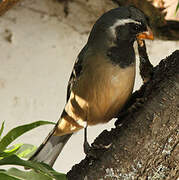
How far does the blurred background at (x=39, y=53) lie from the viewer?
2.36 metres

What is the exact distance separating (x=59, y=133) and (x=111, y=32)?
405 mm

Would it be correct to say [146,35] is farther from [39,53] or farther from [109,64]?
[39,53]

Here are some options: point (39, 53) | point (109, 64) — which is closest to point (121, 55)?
point (109, 64)

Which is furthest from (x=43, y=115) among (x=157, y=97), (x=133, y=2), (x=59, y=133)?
(x=157, y=97)

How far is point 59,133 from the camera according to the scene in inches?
57.6

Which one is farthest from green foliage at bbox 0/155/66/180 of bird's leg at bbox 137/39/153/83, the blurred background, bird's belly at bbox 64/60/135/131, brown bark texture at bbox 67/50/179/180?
the blurred background

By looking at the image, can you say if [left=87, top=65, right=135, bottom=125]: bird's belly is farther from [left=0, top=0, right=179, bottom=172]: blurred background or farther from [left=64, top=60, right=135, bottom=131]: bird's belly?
[left=0, top=0, right=179, bottom=172]: blurred background

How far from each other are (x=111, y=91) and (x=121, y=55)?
0.11 m

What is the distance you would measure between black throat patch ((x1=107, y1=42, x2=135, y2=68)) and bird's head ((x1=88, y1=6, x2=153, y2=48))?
0.6 inches

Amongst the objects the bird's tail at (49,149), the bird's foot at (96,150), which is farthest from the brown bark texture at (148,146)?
the bird's tail at (49,149)

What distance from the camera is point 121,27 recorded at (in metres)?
1.27

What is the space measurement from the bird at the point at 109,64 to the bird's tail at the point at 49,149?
19cm

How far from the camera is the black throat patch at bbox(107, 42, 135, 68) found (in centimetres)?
129

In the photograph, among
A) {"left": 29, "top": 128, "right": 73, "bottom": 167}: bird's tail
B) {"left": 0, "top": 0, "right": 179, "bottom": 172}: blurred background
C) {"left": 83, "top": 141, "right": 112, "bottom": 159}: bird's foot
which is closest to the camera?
{"left": 83, "top": 141, "right": 112, "bottom": 159}: bird's foot
